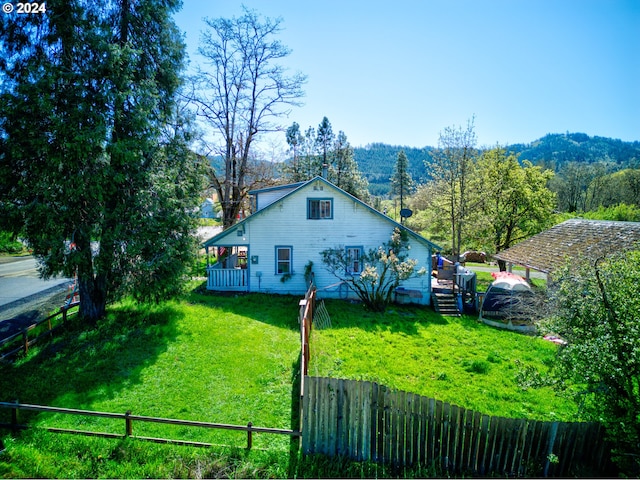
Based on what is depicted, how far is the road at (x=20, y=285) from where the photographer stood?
14891 mm

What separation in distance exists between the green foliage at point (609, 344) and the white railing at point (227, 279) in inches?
584

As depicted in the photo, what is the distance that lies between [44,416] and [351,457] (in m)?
6.54

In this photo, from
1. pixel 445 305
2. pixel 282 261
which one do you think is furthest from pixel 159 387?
pixel 445 305

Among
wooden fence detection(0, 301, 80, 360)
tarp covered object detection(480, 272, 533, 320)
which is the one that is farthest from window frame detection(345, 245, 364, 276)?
wooden fence detection(0, 301, 80, 360)

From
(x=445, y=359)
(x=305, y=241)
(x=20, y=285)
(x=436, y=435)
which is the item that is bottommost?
(x=445, y=359)

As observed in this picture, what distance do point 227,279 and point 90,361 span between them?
29.2 feet

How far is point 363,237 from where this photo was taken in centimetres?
1795

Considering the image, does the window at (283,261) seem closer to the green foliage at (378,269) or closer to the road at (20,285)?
the green foliage at (378,269)

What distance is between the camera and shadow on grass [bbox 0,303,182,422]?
7.92 metres

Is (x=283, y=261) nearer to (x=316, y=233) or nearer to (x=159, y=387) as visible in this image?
(x=316, y=233)

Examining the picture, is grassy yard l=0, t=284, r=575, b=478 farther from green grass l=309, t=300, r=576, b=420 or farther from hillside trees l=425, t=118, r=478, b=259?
hillside trees l=425, t=118, r=478, b=259

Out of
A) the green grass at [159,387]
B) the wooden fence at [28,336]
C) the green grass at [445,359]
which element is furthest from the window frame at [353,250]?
the wooden fence at [28,336]

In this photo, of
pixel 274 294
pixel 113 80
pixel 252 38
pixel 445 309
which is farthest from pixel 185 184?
pixel 252 38

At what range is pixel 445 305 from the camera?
55.8 feet
